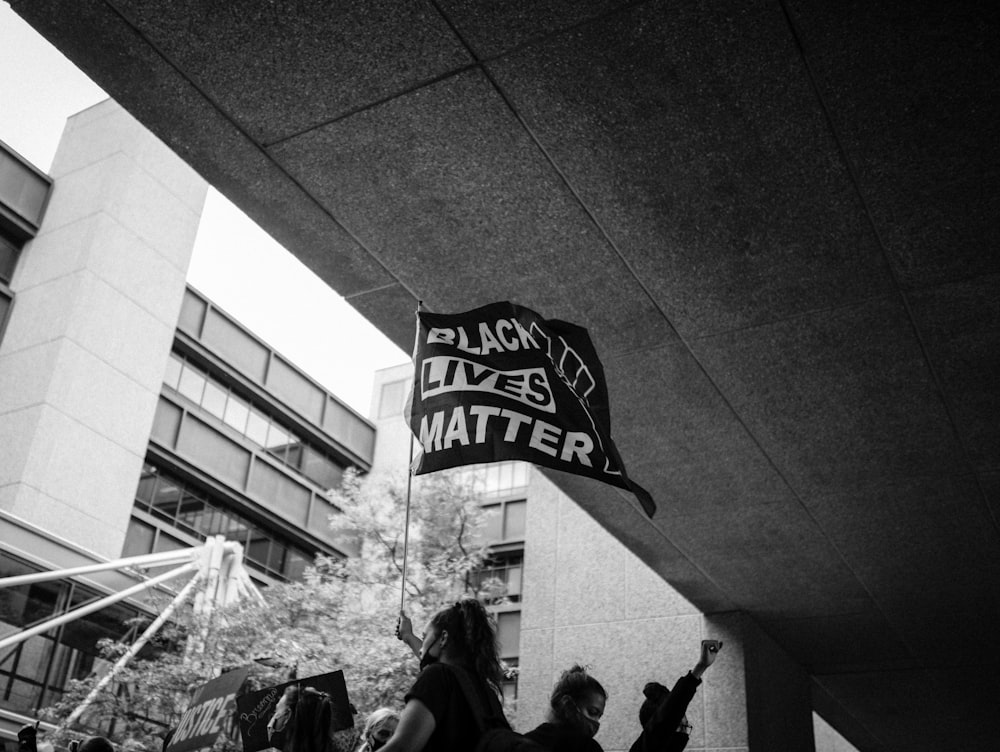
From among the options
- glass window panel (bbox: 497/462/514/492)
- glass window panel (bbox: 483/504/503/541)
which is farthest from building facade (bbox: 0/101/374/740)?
glass window panel (bbox: 497/462/514/492)

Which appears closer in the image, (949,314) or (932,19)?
(932,19)

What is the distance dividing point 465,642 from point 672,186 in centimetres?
280

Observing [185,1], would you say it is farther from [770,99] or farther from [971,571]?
[971,571]

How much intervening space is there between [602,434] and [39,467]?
75.3ft

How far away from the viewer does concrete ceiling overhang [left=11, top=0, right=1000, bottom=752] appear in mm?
4555

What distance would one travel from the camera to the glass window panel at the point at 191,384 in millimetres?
32625

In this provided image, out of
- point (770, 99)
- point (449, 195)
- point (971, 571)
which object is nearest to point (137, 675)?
point (971, 571)

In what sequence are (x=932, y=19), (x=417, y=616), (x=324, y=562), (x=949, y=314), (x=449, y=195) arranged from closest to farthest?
(x=932, y=19)
(x=449, y=195)
(x=949, y=314)
(x=417, y=616)
(x=324, y=562)

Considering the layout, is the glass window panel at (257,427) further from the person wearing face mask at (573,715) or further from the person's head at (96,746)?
the person wearing face mask at (573,715)

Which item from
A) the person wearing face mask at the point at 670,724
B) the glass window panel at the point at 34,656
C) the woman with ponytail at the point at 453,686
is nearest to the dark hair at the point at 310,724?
the woman with ponytail at the point at 453,686

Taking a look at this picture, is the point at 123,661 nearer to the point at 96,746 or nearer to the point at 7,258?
the point at 96,746

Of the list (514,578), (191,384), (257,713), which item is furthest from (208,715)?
(514,578)

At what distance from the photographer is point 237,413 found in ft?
116

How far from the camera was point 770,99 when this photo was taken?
4812mm
